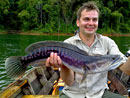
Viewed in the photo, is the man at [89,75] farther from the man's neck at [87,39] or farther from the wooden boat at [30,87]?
the wooden boat at [30,87]

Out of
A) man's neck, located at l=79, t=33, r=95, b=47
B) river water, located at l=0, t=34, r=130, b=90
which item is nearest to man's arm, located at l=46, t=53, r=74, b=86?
man's neck, located at l=79, t=33, r=95, b=47

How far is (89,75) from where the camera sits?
323cm

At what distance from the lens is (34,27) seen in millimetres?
50344

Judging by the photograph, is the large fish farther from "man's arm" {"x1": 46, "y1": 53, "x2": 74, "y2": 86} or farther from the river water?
the river water

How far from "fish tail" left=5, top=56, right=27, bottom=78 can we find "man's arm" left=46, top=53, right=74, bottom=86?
1.55 feet

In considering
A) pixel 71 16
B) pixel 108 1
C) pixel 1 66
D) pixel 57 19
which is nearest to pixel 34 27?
pixel 57 19

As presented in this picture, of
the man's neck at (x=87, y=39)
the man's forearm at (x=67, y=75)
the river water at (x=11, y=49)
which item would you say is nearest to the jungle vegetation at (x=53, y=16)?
the river water at (x=11, y=49)

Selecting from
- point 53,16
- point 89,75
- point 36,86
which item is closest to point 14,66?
point 89,75

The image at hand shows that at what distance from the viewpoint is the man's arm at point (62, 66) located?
Answer: 2838 millimetres

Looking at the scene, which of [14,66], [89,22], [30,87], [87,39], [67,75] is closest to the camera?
[14,66]

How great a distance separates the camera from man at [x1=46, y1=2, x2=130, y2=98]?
322 centimetres

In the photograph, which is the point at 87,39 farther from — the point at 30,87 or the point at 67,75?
the point at 30,87

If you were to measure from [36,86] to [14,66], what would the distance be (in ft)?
9.51

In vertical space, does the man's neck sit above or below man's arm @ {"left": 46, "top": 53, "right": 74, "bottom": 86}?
above
